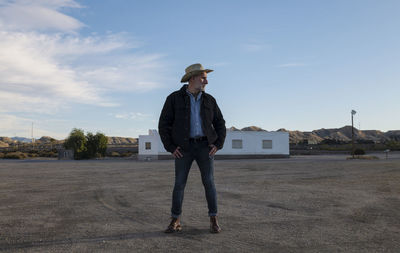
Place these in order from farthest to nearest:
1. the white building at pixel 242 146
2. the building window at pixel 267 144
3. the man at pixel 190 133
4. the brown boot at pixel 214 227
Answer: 1. the building window at pixel 267 144
2. the white building at pixel 242 146
3. the man at pixel 190 133
4. the brown boot at pixel 214 227

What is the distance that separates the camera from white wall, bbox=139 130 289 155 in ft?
113

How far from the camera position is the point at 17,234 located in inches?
158

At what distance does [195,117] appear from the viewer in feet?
14.1

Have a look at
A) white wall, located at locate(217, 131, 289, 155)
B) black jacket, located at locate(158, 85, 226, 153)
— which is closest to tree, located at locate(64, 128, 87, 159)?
white wall, located at locate(217, 131, 289, 155)

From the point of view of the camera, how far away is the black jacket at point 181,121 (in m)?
4.20

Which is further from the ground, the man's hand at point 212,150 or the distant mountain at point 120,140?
the distant mountain at point 120,140

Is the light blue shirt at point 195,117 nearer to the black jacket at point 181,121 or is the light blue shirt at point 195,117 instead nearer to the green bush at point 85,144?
the black jacket at point 181,121

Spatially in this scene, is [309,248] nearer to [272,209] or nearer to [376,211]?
[272,209]

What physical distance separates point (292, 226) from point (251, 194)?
3274mm

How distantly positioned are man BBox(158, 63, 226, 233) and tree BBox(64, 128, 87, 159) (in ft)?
115

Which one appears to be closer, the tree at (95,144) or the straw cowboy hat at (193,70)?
the straw cowboy hat at (193,70)

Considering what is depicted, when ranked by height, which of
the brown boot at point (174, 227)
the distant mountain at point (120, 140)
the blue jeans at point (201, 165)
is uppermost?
the distant mountain at point (120, 140)

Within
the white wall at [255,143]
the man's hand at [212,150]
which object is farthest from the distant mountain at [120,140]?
the man's hand at [212,150]

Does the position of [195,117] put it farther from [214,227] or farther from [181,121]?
[214,227]
